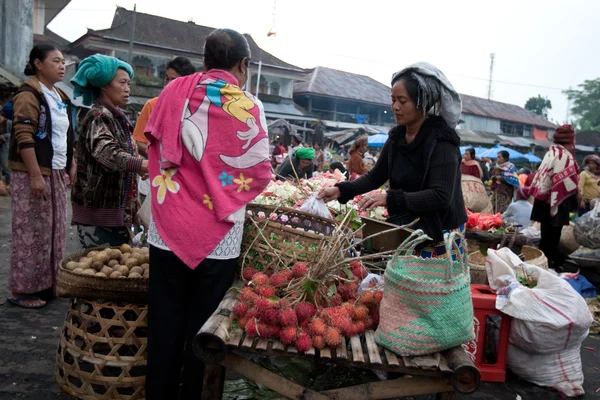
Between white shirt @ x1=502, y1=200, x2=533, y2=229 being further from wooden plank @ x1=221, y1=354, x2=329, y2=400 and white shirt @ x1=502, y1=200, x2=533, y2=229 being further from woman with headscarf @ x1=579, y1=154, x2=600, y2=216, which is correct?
wooden plank @ x1=221, y1=354, x2=329, y2=400

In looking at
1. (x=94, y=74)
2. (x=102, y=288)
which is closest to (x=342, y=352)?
(x=102, y=288)

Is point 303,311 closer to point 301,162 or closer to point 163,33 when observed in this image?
point 301,162

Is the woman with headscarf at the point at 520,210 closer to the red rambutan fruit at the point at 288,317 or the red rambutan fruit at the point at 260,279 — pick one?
the red rambutan fruit at the point at 260,279

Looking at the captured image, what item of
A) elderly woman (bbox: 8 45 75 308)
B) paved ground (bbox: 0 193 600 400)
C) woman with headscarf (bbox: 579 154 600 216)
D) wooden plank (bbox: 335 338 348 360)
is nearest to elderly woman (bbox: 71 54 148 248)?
elderly woman (bbox: 8 45 75 308)

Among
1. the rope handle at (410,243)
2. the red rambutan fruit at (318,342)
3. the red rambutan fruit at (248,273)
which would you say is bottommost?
the red rambutan fruit at (318,342)

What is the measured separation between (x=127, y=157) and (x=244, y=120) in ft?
4.12

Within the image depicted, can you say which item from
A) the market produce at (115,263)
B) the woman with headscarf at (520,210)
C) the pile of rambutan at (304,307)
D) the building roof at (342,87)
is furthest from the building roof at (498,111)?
the pile of rambutan at (304,307)

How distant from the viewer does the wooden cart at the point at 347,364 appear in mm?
1853

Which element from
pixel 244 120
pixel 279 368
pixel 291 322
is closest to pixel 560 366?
pixel 279 368

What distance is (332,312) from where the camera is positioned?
81.4 inches

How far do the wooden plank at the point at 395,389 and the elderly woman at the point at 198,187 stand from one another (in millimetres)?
669

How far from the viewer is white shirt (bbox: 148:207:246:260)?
6.91ft

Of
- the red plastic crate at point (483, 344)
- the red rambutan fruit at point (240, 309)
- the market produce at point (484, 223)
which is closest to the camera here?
the red rambutan fruit at point (240, 309)

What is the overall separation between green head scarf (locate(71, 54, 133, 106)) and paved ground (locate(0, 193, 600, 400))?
1.59m
